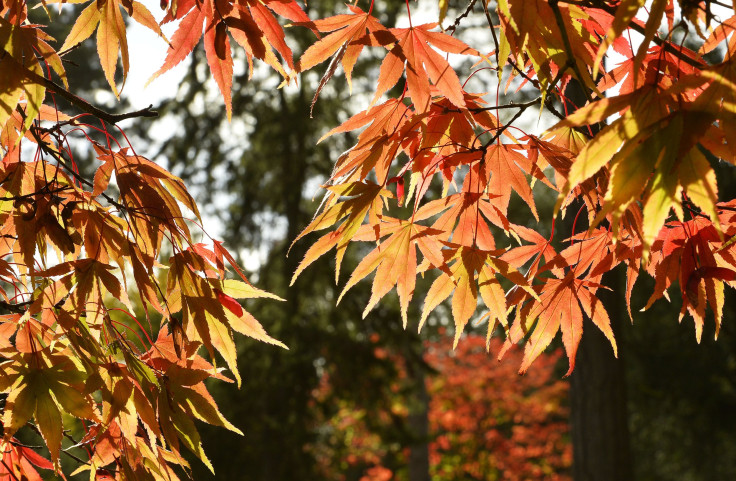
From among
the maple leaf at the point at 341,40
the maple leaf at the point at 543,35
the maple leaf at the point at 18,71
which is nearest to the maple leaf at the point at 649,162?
the maple leaf at the point at 543,35

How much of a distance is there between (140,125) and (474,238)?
6.71 meters

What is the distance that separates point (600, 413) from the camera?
369 cm

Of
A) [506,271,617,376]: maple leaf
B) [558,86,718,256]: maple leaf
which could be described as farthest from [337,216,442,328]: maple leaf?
[558,86,718,256]: maple leaf

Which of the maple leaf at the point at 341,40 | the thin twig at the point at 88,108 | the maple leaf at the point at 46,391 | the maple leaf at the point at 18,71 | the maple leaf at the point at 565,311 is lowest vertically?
the maple leaf at the point at 46,391

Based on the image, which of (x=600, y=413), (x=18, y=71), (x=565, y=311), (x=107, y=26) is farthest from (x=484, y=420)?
(x=18, y=71)

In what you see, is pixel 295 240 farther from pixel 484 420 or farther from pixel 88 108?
pixel 484 420

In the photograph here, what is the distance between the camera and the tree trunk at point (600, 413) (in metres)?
3.65

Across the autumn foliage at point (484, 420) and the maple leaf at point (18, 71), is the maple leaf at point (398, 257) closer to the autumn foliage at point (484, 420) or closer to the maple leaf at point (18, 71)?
the maple leaf at point (18, 71)

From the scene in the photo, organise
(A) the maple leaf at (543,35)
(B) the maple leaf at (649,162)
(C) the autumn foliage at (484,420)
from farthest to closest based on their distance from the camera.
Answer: (C) the autumn foliage at (484,420) → (A) the maple leaf at (543,35) → (B) the maple leaf at (649,162)

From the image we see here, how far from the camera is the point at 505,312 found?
962 millimetres

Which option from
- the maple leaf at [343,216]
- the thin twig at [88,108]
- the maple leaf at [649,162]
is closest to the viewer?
the maple leaf at [649,162]

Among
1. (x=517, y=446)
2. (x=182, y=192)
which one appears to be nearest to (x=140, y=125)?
(x=182, y=192)

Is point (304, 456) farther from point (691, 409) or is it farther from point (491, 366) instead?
point (691, 409)

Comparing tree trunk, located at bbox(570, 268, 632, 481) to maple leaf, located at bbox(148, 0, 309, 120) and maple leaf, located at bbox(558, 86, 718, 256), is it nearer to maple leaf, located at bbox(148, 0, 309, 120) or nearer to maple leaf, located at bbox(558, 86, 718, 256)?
maple leaf, located at bbox(148, 0, 309, 120)
